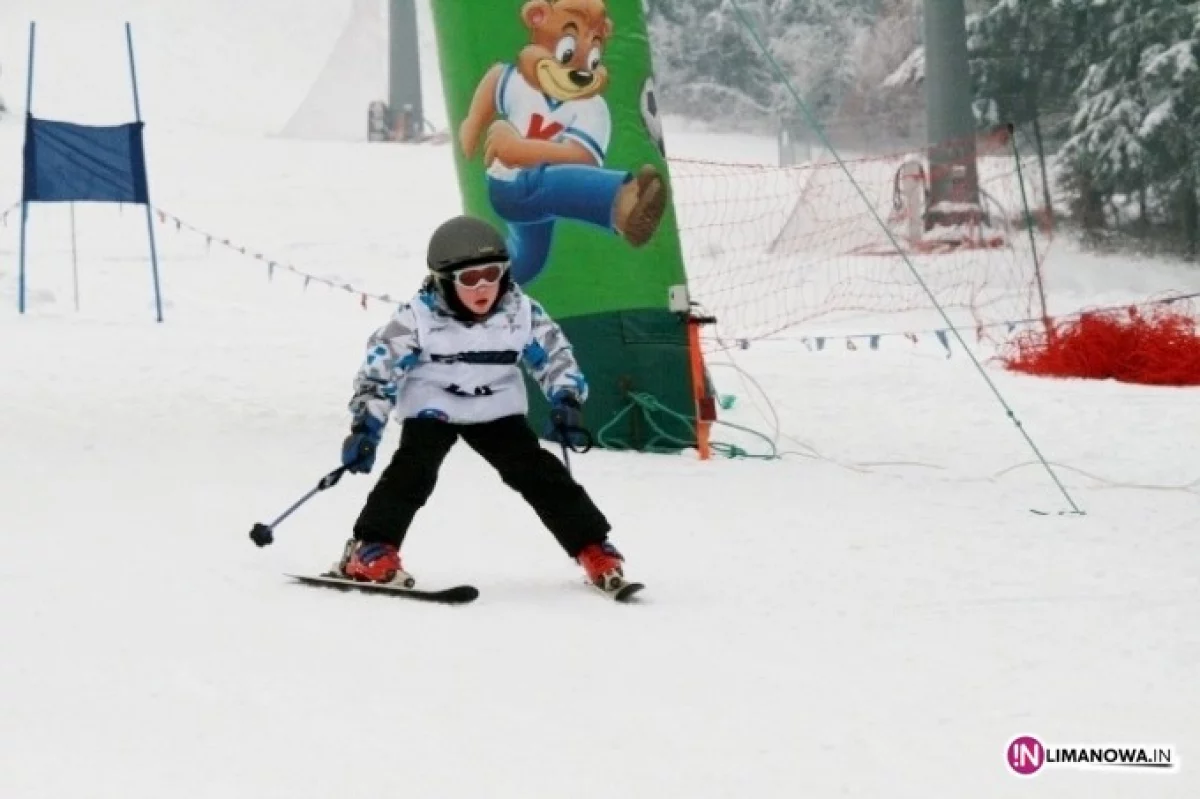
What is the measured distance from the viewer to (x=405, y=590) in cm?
641

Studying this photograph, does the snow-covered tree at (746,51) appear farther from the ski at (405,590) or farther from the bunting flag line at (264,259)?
the ski at (405,590)

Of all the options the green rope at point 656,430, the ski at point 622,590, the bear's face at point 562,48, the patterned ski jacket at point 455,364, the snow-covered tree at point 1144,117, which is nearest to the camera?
the ski at point 622,590

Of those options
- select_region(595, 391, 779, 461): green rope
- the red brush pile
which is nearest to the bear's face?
select_region(595, 391, 779, 461): green rope

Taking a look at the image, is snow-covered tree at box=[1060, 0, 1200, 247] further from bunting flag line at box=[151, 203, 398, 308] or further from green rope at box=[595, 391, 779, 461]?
green rope at box=[595, 391, 779, 461]

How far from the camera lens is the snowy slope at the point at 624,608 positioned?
Answer: 4457mm

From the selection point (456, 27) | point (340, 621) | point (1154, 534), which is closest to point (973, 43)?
point (456, 27)

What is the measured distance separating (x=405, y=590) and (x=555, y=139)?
4.68m

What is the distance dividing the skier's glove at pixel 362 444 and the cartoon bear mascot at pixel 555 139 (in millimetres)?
4155

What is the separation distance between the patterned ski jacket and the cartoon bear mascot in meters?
A: 3.72

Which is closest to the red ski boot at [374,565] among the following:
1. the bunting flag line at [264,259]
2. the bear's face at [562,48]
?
the bear's face at [562,48]

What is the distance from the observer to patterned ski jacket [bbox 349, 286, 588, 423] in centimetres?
672

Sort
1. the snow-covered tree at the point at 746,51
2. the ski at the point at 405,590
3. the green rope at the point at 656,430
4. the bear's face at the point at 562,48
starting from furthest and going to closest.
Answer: the snow-covered tree at the point at 746,51 → the green rope at the point at 656,430 → the bear's face at the point at 562,48 → the ski at the point at 405,590

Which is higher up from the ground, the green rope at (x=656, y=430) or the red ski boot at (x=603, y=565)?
the green rope at (x=656, y=430)

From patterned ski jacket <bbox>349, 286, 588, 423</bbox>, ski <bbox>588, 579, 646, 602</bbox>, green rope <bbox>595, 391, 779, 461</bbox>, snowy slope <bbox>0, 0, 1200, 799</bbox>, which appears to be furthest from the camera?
green rope <bbox>595, 391, 779, 461</bbox>
